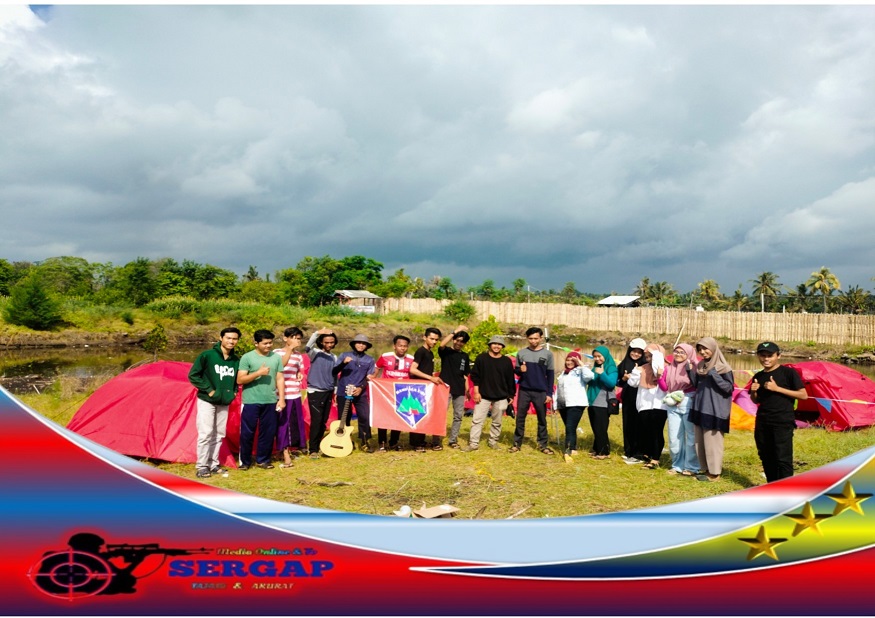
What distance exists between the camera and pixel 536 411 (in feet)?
24.2

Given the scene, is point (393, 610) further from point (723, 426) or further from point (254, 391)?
point (723, 426)

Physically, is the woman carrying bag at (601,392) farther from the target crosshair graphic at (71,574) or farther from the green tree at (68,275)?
the green tree at (68,275)

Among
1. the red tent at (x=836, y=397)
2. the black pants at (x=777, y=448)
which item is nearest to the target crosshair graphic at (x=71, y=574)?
the black pants at (x=777, y=448)

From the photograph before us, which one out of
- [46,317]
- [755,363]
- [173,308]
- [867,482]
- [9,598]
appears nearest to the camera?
[9,598]

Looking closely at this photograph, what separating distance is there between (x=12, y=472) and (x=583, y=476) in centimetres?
559

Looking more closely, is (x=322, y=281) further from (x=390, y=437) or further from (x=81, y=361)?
(x=390, y=437)

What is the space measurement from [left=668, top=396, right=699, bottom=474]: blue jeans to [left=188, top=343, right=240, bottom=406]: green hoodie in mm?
5135

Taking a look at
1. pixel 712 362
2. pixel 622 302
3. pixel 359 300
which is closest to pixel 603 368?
pixel 712 362

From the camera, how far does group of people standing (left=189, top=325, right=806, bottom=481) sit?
5703 millimetres

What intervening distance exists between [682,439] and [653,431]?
46 cm

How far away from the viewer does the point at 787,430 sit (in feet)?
16.6

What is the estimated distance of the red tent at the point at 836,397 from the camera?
953 centimetres

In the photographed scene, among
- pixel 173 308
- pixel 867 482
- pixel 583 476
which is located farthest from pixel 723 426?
pixel 173 308

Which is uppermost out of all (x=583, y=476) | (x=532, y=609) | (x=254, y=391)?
(x=254, y=391)
